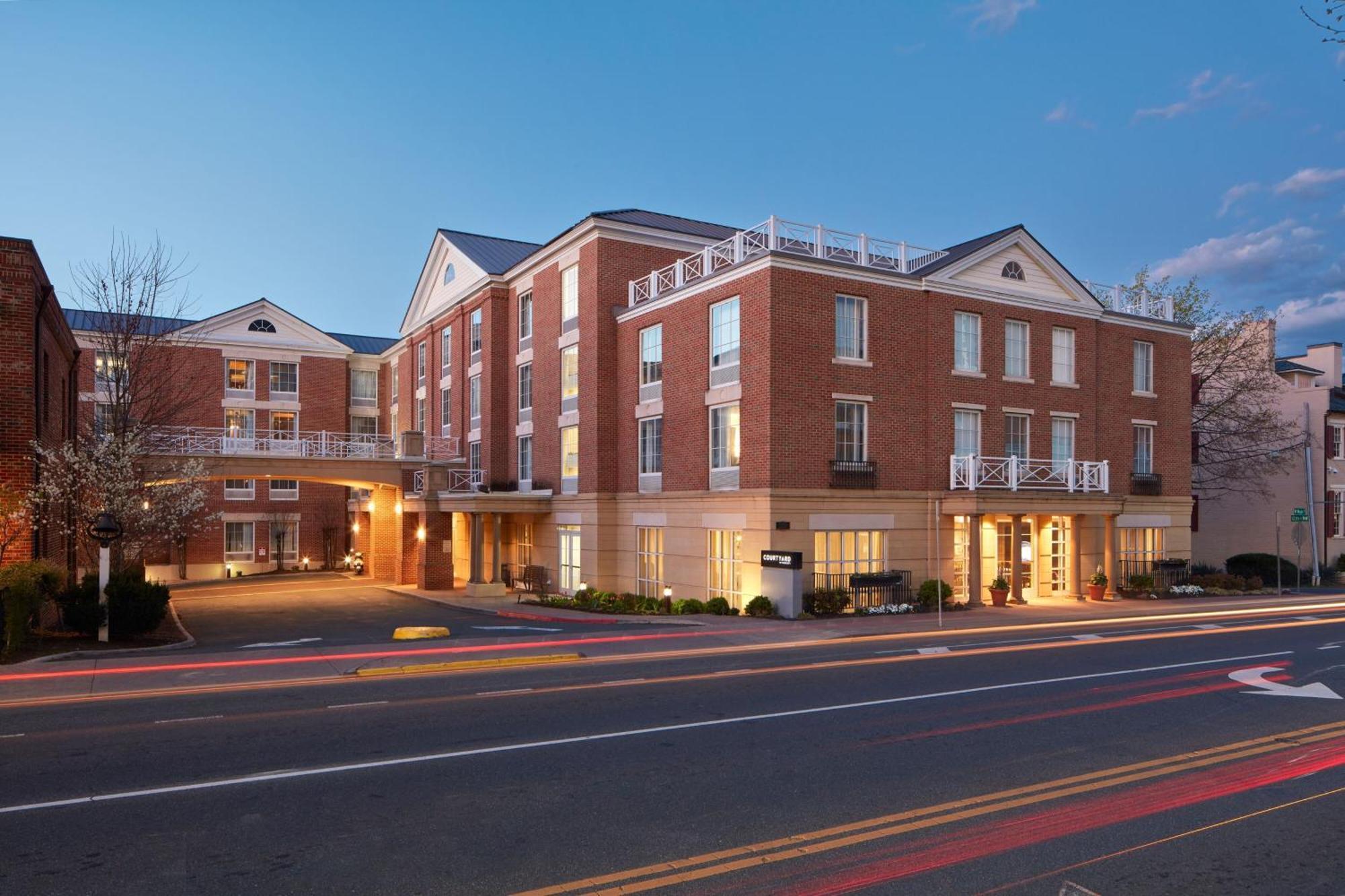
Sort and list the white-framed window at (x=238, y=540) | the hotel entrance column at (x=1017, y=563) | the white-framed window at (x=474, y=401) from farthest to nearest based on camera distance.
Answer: the white-framed window at (x=238, y=540), the white-framed window at (x=474, y=401), the hotel entrance column at (x=1017, y=563)

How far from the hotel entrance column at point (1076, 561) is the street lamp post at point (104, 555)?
2756cm

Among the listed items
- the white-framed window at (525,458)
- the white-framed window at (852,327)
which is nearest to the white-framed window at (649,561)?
the white-framed window at (525,458)

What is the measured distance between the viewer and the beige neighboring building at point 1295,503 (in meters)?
45.4

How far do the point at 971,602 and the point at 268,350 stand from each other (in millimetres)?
40310

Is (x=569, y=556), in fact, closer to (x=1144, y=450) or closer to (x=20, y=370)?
(x=20, y=370)

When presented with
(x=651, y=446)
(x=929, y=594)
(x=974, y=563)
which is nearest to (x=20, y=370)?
(x=651, y=446)

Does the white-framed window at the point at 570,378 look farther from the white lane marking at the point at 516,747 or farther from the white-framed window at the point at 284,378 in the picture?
the white-framed window at the point at 284,378

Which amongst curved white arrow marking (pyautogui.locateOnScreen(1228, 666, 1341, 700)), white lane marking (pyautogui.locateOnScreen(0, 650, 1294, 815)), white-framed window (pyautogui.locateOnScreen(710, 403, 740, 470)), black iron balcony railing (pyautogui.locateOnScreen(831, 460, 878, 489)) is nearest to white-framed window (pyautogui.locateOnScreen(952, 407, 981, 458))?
black iron balcony railing (pyautogui.locateOnScreen(831, 460, 878, 489))

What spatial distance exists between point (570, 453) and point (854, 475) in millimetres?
12153

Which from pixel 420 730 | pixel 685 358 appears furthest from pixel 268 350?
pixel 420 730

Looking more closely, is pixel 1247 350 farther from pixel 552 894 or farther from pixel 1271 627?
pixel 552 894

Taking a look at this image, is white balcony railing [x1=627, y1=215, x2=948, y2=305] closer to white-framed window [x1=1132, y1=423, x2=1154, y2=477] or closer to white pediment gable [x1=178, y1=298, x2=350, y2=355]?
white-framed window [x1=1132, y1=423, x2=1154, y2=477]

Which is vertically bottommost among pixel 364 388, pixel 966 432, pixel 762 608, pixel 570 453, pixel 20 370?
pixel 762 608

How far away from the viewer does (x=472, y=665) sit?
53.8ft
